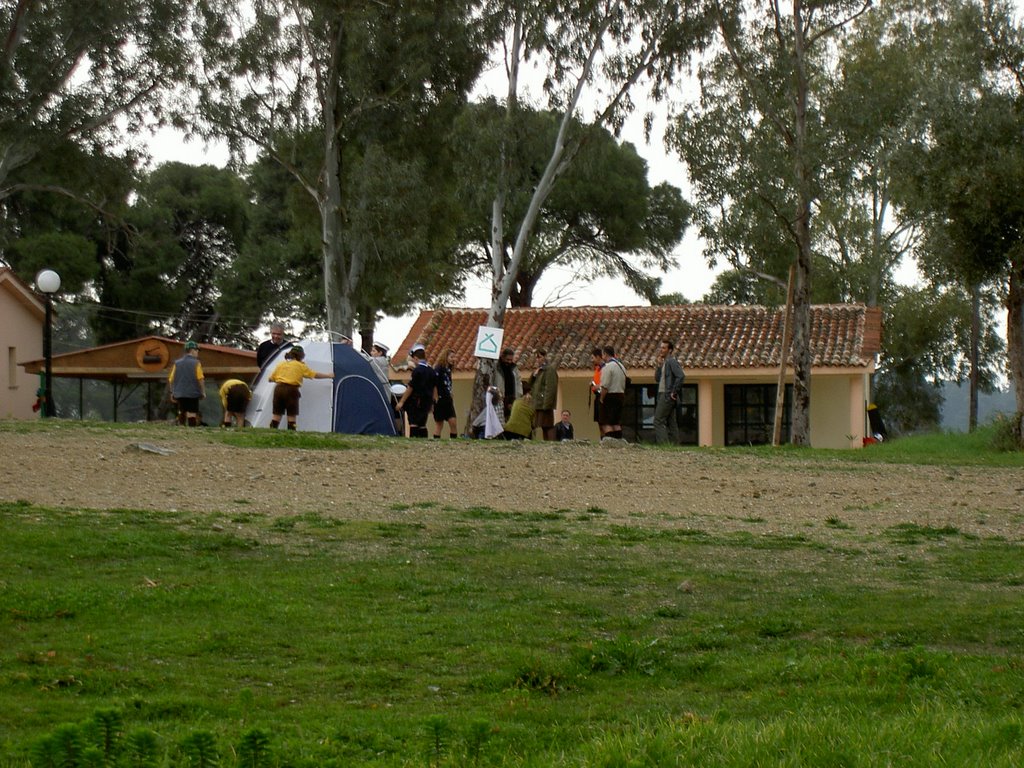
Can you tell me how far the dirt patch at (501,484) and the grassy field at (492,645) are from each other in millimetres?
1094

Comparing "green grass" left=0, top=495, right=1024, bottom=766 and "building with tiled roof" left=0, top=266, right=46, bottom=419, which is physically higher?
"building with tiled roof" left=0, top=266, right=46, bottom=419

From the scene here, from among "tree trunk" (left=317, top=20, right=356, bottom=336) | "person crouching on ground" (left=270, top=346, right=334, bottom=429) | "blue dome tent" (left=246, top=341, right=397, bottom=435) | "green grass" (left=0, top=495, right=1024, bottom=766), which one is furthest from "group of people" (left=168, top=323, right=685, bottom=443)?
"tree trunk" (left=317, top=20, right=356, bottom=336)

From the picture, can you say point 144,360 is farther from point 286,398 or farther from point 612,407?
point 612,407

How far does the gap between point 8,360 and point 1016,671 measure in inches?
1615

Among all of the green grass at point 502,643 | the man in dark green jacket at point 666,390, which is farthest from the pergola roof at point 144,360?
the green grass at point 502,643

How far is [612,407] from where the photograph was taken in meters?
22.5

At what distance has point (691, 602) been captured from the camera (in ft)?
26.9

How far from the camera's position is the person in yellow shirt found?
75.3 feet

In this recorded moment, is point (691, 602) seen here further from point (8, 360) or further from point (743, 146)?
point (8, 360)

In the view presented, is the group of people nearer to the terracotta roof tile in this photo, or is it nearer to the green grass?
the green grass

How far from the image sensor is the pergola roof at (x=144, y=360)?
37656 mm

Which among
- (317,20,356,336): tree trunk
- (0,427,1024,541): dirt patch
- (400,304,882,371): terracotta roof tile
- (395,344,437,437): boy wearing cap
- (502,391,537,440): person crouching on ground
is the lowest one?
(0,427,1024,541): dirt patch

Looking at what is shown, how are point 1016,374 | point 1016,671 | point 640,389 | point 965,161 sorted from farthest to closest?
1. point 640,389
2. point 1016,374
3. point 965,161
4. point 1016,671

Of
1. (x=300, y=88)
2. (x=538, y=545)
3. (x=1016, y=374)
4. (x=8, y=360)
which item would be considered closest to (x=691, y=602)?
(x=538, y=545)
